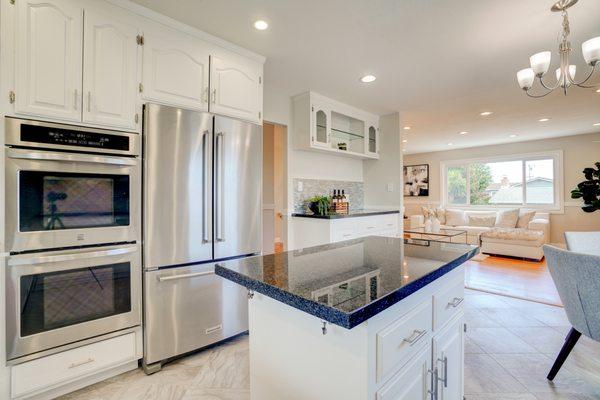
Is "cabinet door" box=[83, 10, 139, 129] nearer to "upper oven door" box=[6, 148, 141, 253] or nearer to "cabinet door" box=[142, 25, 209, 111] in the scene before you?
"cabinet door" box=[142, 25, 209, 111]

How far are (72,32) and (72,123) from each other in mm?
506

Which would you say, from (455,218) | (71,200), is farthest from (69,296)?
(455,218)

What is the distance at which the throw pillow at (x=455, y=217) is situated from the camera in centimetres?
658

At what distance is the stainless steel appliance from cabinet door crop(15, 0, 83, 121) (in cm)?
10

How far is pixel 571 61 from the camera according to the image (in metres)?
2.65

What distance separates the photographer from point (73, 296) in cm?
163

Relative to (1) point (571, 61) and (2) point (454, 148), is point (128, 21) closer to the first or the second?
(1) point (571, 61)

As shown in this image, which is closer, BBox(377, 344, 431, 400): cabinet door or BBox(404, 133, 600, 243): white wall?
BBox(377, 344, 431, 400): cabinet door

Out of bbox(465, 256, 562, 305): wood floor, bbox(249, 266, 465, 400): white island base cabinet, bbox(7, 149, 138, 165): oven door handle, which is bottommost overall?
bbox(465, 256, 562, 305): wood floor

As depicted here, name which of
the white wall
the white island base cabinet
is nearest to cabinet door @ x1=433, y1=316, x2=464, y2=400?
the white island base cabinet

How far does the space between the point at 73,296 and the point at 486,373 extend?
2592 millimetres

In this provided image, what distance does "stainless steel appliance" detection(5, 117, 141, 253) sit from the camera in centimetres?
147

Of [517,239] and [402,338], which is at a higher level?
[402,338]

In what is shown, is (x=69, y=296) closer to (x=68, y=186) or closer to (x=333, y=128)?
(x=68, y=186)
